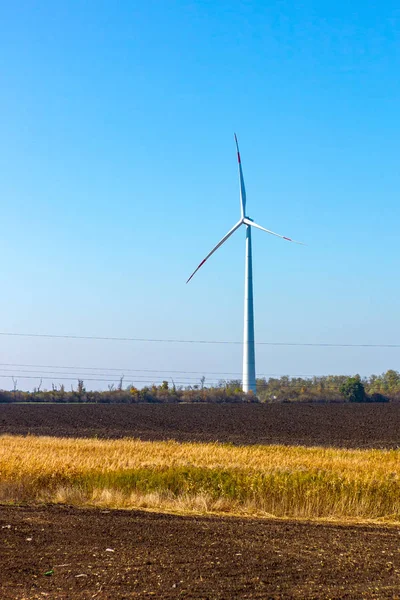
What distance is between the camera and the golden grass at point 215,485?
66.8 ft

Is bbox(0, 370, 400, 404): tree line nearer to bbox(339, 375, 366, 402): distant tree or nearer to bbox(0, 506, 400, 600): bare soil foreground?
bbox(339, 375, 366, 402): distant tree

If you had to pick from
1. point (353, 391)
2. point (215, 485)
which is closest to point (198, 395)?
point (353, 391)

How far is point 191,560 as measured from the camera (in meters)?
11.9

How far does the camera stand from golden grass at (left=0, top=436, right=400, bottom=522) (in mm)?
20359

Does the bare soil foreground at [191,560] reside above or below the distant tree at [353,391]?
below

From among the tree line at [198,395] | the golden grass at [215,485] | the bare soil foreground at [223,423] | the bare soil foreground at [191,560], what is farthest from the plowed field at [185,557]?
the tree line at [198,395]

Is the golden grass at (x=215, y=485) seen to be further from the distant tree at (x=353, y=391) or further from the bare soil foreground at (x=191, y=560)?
the distant tree at (x=353, y=391)

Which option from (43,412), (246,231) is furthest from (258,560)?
(246,231)

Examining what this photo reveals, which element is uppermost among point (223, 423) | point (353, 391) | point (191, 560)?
point (353, 391)

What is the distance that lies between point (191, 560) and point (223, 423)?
5228 centimetres

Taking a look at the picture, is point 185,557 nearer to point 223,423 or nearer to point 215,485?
point 215,485

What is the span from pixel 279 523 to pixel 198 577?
6.97 meters

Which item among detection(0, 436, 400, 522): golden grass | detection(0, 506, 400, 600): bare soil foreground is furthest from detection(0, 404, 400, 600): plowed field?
detection(0, 436, 400, 522): golden grass

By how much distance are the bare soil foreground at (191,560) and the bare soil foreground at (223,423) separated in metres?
30.9
